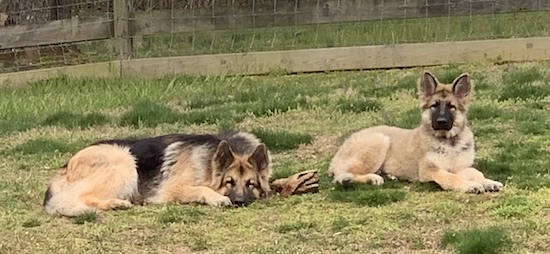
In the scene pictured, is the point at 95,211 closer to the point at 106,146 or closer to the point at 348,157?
the point at 106,146

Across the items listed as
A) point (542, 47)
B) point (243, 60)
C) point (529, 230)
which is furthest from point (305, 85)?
point (529, 230)

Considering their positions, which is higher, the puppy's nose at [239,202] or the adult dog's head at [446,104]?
the adult dog's head at [446,104]

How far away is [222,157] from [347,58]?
644 cm

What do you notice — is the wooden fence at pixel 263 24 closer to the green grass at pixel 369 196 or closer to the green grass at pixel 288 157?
the green grass at pixel 288 157

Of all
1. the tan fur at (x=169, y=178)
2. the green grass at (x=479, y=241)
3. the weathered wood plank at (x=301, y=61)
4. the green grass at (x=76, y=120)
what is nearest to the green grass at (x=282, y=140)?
the tan fur at (x=169, y=178)

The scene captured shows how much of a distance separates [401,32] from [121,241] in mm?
8220

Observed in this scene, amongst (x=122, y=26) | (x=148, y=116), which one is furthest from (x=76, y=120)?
(x=122, y=26)

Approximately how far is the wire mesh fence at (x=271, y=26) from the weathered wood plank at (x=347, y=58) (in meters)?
0.30

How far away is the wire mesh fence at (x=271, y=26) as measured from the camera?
1216 centimetres

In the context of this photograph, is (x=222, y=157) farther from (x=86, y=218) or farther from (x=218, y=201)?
(x=86, y=218)

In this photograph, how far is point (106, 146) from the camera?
604cm

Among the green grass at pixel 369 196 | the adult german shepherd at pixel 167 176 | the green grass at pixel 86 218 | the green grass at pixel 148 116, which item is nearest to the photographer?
the green grass at pixel 86 218

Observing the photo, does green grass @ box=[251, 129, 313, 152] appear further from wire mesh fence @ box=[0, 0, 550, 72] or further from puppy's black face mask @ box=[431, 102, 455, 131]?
wire mesh fence @ box=[0, 0, 550, 72]

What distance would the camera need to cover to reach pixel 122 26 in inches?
487
